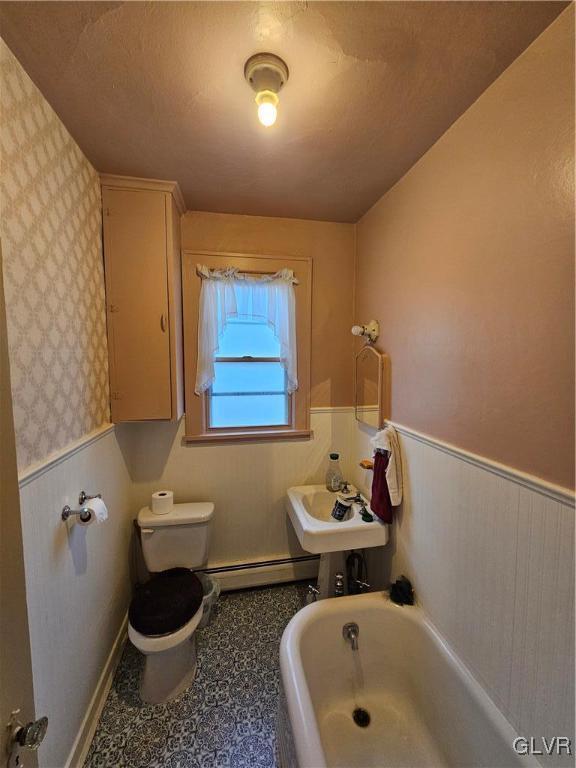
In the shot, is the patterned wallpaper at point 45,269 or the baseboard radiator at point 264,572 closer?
the patterned wallpaper at point 45,269

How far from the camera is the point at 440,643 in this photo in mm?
1223

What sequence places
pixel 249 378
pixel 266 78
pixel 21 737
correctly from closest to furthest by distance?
pixel 21 737, pixel 266 78, pixel 249 378

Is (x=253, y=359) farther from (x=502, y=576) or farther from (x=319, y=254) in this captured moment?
(x=502, y=576)

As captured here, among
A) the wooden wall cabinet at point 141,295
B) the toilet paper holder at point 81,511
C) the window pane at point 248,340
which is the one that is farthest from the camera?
the window pane at point 248,340

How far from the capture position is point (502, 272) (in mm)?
962

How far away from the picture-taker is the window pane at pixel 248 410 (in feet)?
6.65

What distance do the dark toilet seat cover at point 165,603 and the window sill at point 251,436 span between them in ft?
2.45

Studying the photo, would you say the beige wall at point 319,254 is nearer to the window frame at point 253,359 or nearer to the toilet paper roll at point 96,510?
the window frame at point 253,359

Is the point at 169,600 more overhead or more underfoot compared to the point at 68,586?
more underfoot

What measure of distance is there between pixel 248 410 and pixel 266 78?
1.61m

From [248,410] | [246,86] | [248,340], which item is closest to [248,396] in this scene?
[248,410]

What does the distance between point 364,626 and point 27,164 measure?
86.7 inches

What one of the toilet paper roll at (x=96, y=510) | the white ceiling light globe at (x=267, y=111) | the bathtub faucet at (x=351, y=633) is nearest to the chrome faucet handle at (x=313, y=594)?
the bathtub faucet at (x=351, y=633)

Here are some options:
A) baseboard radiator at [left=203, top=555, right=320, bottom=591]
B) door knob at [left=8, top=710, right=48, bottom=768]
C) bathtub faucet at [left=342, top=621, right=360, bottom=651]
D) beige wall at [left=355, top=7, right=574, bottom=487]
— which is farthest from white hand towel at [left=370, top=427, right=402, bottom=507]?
door knob at [left=8, top=710, right=48, bottom=768]
